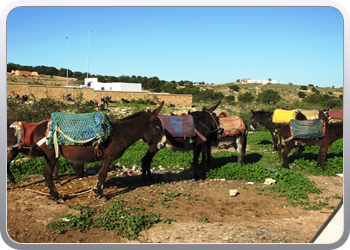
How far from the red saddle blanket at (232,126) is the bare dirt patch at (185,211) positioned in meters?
2.05

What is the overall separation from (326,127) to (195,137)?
4.64 m

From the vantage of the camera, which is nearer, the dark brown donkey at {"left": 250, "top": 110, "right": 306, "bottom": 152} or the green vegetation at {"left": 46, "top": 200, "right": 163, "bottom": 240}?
the green vegetation at {"left": 46, "top": 200, "right": 163, "bottom": 240}

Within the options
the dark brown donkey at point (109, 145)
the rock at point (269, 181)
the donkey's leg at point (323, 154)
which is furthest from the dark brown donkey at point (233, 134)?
the dark brown donkey at point (109, 145)

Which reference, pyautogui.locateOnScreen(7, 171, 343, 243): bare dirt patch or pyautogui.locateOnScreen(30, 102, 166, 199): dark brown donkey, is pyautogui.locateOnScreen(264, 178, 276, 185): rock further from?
pyautogui.locateOnScreen(30, 102, 166, 199): dark brown donkey

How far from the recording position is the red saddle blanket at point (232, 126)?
11.0 metres

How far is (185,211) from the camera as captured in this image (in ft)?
23.1

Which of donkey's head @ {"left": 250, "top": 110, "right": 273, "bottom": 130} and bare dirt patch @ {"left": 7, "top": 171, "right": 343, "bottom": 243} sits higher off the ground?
donkey's head @ {"left": 250, "top": 110, "right": 273, "bottom": 130}

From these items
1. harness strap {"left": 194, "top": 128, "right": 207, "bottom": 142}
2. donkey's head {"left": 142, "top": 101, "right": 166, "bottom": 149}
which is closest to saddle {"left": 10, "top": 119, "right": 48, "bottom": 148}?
donkey's head {"left": 142, "top": 101, "right": 166, "bottom": 149}

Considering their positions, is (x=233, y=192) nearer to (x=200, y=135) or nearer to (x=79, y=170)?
(x=200, y=135)

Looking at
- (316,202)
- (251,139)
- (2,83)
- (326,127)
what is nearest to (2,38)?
(2,83)

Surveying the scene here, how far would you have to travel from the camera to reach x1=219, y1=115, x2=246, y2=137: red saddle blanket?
432 inches

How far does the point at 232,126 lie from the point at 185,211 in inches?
188

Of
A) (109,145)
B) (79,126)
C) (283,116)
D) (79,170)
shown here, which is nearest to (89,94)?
(283,116)

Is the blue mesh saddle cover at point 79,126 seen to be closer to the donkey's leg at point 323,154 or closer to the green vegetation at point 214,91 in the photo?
the donkey's leg at point 323,154
